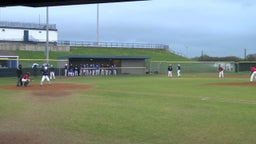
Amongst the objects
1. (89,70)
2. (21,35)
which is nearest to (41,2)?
(89,70)

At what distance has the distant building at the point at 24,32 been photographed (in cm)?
8878

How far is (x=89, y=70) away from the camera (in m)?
59.7

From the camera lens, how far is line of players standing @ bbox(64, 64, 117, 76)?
56062 mm

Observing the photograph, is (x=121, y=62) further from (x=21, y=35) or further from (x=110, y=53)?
(x=21, y=35)

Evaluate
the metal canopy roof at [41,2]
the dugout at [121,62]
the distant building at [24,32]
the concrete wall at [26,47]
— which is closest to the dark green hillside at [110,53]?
the concrete wall at [26,47]

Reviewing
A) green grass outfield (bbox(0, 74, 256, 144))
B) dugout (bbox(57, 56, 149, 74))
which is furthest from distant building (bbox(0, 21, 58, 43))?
green grass outfield (bbox(0, 74, 256, 144))

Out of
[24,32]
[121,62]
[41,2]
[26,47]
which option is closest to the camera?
[41,2]

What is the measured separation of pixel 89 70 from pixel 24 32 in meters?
36.2

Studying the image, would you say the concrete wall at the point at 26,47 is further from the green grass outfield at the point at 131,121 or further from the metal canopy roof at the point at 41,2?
the metal canopy roof at the point at 41,2

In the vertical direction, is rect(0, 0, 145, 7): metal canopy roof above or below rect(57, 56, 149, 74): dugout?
above

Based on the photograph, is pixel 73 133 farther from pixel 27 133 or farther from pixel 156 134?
pixel 156 134

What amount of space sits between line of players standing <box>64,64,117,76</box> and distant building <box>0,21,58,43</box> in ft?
109

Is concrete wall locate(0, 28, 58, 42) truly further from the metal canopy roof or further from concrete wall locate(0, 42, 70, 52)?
the metal canopy roof

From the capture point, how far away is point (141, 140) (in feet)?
37.8
